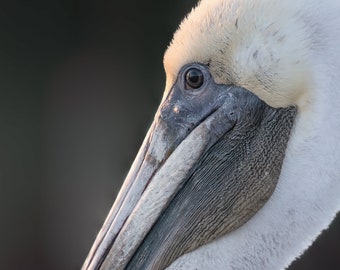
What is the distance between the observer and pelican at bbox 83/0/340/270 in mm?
2246

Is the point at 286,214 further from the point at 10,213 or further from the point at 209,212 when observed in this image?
the point at 10,213

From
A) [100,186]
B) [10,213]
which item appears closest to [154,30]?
[100,186]

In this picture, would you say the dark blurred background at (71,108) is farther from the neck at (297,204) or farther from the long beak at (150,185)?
the neck at (297,204)

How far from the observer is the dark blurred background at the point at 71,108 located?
242 inches

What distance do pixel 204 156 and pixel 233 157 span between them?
9cm

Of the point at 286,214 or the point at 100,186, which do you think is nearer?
the point at 286,214

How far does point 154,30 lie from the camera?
618cm

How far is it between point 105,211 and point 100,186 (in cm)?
20

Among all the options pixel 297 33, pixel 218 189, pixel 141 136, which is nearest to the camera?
pixel 297 33

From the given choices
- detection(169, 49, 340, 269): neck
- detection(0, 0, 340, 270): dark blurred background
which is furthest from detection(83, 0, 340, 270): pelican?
detection(0, 0, 340, 270): dark blurred background

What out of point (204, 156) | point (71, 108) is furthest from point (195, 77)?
point (71, 108)

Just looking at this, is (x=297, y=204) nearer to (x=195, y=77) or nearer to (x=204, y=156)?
(x=204, y=156)

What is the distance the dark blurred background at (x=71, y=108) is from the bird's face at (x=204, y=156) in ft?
12.1

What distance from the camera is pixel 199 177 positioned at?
93.5 inches
